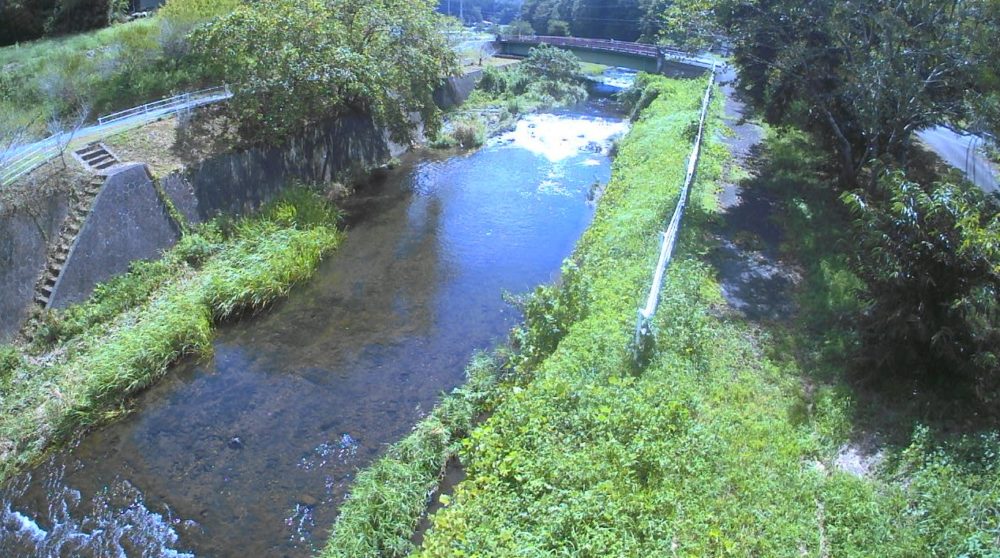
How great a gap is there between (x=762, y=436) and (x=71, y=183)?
57.6 feet

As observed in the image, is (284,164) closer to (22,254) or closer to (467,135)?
(22,254)

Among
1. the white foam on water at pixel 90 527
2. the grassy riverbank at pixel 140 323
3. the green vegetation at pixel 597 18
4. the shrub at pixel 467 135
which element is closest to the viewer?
the white foam on water at pixel 90 527

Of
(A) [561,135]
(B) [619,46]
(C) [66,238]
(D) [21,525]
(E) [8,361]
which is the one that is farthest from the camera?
(B) [619,46]

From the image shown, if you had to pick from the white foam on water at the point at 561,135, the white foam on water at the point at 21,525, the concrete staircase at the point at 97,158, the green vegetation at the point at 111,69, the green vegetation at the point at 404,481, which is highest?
the green vegetation at the point at 111,69

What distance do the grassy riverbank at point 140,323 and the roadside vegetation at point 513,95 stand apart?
1357 centimetres

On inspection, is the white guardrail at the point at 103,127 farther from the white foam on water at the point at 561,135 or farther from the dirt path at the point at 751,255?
the dirt path at the point at 751,255

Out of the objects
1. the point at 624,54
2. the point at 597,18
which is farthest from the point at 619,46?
the point at 597,18

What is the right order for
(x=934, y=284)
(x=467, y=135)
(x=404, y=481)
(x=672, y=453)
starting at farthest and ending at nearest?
(x=467, y=135) < (x=404, y=481) < (x=934, y=284) < (x=672, y=453)

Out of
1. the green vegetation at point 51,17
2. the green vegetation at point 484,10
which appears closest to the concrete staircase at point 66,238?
the green vegetation at point 51,17

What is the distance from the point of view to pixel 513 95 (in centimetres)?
4338

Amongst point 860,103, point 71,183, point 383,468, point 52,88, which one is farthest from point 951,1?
point 52,88

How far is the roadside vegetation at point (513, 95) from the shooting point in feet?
107

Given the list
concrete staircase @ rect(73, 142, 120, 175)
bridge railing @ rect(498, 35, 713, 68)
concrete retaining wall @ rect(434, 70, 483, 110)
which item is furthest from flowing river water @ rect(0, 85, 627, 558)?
bridge railing @ rect(498, 35, 713, 68)

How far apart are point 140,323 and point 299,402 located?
4833mm
